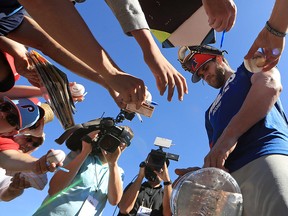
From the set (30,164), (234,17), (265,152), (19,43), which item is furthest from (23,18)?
(265,152)

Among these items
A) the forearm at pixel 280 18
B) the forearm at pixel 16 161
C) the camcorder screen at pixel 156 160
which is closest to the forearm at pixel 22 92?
the forearm at pixel 16 161

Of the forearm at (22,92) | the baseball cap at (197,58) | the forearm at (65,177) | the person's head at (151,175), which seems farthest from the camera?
the person's head at (151,175)

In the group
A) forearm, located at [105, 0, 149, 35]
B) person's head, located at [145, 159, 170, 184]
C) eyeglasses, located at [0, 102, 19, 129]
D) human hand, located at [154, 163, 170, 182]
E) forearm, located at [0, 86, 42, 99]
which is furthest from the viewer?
person's head, located at [145, 159, 170, 184]

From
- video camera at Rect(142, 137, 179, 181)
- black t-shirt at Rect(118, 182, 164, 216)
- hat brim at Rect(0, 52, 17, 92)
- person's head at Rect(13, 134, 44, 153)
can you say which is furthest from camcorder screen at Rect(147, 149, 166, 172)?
hat brim at Rect(0, 52, 17, 92)

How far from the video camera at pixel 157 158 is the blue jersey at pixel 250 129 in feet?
3.13

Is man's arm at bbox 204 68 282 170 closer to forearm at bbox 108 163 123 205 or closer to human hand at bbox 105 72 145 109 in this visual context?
human hand at bbox 105 72 145 109

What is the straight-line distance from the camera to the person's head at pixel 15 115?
6.79ft

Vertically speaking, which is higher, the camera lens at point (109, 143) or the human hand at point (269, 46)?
the human hand at point (269, 46)

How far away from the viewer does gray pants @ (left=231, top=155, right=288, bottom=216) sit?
1128 mm

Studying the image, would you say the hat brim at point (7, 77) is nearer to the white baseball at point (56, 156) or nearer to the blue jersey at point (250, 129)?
the white baseball at point (56, 156)

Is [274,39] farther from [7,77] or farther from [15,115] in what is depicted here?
[15,115]

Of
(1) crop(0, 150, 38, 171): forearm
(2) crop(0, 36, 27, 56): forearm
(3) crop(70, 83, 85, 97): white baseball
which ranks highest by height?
(3) crop(70, 83, 85, 97): white baseball

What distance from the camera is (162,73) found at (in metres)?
1.06

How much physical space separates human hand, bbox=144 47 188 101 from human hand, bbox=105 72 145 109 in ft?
0.23
